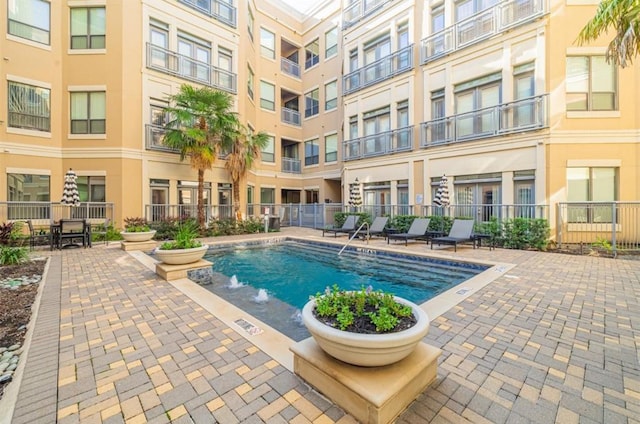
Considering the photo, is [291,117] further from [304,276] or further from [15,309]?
[15,309]

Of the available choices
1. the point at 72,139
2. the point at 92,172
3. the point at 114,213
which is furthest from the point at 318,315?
the point at 72,139

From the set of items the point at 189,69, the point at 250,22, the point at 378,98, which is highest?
the point at 250,22

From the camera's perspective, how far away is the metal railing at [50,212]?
11344mm

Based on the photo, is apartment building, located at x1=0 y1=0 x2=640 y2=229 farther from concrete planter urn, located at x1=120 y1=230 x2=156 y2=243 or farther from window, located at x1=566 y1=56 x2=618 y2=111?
concrete planter urn, located at x1=120 y1=230 x2=156 y2=243

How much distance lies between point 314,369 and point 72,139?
15.7m

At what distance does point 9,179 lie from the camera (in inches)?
469

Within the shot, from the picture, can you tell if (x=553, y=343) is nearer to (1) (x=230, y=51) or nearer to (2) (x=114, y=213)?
(2) (x=114, y=213)

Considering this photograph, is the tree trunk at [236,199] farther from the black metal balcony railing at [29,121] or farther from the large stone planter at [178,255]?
the large stone planter at [178,255]

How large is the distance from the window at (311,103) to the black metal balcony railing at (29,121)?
15.0 meters

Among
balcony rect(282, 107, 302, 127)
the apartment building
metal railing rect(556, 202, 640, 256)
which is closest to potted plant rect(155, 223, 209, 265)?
the apartment building

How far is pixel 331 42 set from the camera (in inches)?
813

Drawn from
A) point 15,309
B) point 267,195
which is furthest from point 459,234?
point 267,195

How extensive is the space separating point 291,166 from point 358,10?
10.8 m

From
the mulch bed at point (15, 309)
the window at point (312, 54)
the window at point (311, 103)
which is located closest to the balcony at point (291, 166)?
the window at point (311, 103)
